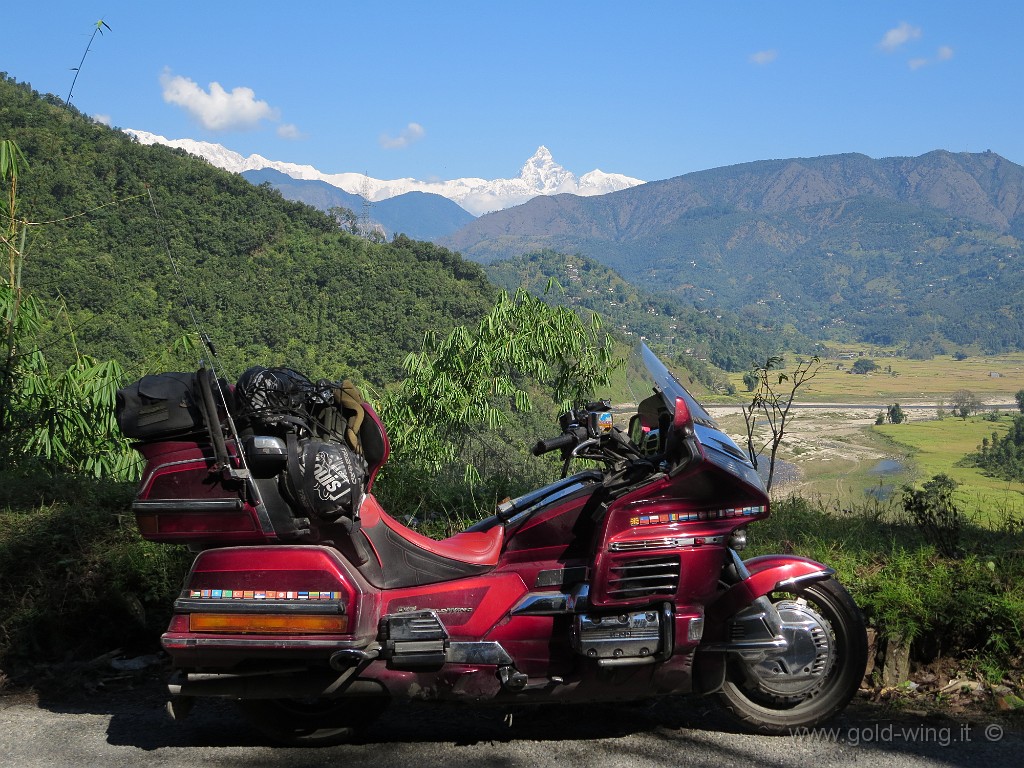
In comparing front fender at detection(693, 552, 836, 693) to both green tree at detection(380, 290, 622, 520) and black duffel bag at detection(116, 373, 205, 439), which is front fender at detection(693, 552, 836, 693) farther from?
green tree at detection(380, 290, 622, 520)

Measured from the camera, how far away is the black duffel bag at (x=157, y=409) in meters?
3.43

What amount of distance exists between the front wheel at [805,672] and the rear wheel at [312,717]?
4.83ft

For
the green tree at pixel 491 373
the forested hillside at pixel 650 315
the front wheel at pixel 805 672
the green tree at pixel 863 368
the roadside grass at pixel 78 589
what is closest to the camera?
the front wheel at pixel 805 672

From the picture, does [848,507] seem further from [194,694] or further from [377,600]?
[194,694]

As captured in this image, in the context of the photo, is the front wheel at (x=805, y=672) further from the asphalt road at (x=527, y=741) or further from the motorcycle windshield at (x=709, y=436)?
the motorcycle windshield at (x=709, y=436)

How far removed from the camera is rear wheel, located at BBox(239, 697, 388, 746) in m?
3.67

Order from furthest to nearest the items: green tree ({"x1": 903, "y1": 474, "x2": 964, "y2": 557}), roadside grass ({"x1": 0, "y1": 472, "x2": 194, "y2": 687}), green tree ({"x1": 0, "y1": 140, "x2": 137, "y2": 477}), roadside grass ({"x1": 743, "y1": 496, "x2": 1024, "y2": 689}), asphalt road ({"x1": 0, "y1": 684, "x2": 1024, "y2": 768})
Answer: green tree ({"x1": 0, "y1": 140, "x2": 137, "y2": 477}), green tree ({"x1": 903, "y1": 474, "x2": 964, "y2": 557}), roadside grass ({"x1": 0, "y1": 472, "x2": 194, "y2": 687}), roadside grass ({"x1": 743, "y1": 496, "x2": 1024, "y2": 689}), asphalt road ({"x1": 0, "y1": 684, "x2": 1024, "y2": 768})

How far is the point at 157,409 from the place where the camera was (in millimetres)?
3438

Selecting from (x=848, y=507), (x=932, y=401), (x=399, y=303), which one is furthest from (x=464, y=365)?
(x=932, y=401)

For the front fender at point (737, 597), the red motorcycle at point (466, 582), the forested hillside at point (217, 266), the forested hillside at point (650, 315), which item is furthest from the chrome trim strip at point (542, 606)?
the forested hillside at point (650, 315)

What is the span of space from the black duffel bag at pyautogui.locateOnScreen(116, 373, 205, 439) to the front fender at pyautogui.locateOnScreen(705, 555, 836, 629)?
7.08 ft

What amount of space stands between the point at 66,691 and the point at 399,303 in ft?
103

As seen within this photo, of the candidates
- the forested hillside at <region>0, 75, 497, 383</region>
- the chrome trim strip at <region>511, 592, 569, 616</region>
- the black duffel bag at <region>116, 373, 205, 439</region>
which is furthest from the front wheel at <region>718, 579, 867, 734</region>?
the forested hillside at <region>0, 75, 497, 383</region>

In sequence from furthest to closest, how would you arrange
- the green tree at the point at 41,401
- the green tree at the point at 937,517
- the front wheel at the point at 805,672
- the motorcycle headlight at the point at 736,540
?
the green tree at the point at 41,401 → the green tree at the point at 937,517 → the front wheel at the point at 805,672 → the motorcycle headlight at the point at 736,540
